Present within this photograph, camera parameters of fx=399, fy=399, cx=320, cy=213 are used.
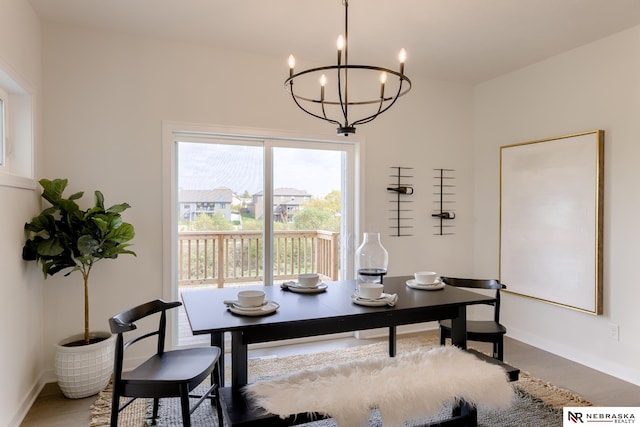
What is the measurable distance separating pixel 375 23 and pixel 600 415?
3.03 meters

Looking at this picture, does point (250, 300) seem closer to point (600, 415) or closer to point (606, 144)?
point (600, 415)

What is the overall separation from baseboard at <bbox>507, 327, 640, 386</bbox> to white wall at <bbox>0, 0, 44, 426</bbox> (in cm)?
413

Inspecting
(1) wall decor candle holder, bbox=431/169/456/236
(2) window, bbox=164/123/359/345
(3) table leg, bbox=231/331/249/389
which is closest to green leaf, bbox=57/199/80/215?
(2) window, bbox=164/123/359/345

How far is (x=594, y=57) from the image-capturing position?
3.31 metres

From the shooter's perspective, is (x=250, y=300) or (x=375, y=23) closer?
(x=250, y=300)

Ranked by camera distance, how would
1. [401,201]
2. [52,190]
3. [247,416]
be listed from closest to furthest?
[247,416] → [52,190] → [401,201]

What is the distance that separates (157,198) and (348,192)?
180 centimetres

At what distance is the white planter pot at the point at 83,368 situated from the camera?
2678 mm

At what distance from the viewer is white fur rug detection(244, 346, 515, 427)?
175 centimetres

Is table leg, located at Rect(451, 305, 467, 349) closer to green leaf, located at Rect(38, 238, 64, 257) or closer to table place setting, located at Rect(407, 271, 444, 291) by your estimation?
table place setting, located at Rect(407, 271, 444, 291)

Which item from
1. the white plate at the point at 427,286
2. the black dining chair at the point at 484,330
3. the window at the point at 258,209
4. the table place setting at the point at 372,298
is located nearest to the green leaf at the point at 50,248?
the window at the point at 258,209

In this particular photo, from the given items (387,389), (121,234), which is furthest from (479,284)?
(121,234)

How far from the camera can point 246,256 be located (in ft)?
12.2

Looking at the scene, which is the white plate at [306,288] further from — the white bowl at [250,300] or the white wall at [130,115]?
the white wall at [130,115]
